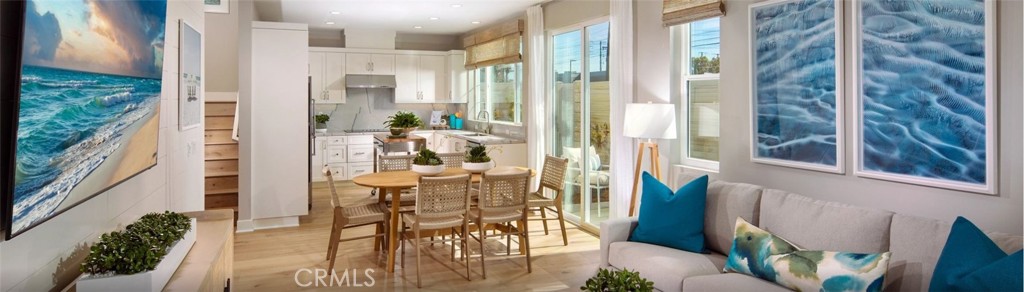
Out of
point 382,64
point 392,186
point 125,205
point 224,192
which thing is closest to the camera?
point 125,205

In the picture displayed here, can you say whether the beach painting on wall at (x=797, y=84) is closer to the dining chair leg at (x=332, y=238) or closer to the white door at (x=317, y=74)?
the dining chair leg at (x=332, y=238)

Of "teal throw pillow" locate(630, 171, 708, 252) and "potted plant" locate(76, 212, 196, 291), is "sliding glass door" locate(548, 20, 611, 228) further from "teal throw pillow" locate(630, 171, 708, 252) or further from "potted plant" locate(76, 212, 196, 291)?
"potted plant" locate(76, 212, 196, 291)

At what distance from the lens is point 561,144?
6637 mm

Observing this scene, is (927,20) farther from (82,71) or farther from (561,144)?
(561,144)

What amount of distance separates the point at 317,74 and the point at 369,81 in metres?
0.76

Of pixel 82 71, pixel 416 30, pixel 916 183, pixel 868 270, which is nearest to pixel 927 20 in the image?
pixel 916 183

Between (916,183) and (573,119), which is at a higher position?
(573,119)

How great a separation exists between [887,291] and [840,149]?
0.88 metres

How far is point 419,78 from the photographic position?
10.0m

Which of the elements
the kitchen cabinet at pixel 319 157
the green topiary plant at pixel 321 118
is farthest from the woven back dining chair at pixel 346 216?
the green topiary plant at pixel 321 118

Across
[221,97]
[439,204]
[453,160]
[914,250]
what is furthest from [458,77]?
[914,250]

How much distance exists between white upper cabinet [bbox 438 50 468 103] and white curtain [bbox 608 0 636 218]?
4.51m

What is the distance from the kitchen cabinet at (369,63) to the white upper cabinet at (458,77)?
90 cm

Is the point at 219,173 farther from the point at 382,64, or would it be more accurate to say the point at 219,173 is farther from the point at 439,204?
the point at 382,64
